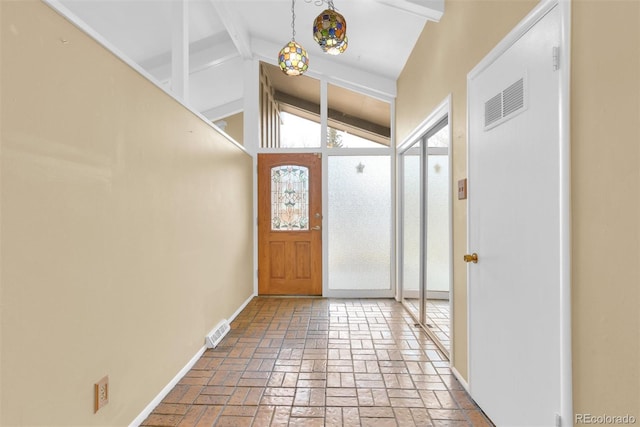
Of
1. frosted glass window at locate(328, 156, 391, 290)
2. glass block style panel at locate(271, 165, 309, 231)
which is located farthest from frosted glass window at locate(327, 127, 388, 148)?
glass block style panel at locate(271, 165, 309, 231)

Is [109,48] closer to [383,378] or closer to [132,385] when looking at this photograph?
[132,385]

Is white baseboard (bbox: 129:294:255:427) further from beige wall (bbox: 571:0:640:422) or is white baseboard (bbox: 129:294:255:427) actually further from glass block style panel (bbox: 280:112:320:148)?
glass block style panel (bbox: 280:112:320:148)

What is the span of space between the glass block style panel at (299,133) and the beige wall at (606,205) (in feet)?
12.7

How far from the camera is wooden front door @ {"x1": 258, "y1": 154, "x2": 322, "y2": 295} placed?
5012 mm

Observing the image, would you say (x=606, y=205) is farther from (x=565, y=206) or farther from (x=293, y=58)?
(x=293, y=58)

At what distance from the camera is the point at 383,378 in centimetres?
254

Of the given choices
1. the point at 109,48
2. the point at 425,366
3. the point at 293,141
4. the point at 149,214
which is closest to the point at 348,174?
the point at 293,141

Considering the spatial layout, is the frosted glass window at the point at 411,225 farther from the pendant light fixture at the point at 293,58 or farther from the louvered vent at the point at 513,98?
the louvered vent at the point at 513,98

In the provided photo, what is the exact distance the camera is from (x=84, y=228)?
1.54 metres

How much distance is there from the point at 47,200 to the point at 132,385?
3.65ft

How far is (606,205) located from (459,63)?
64.2 inches

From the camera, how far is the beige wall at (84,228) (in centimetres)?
122

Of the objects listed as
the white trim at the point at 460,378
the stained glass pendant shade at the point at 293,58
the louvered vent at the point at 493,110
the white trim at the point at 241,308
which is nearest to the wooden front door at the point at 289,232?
the white trim at the point at 241,308

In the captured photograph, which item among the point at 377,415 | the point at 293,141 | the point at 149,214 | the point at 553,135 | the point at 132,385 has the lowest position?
the point at 377,415
